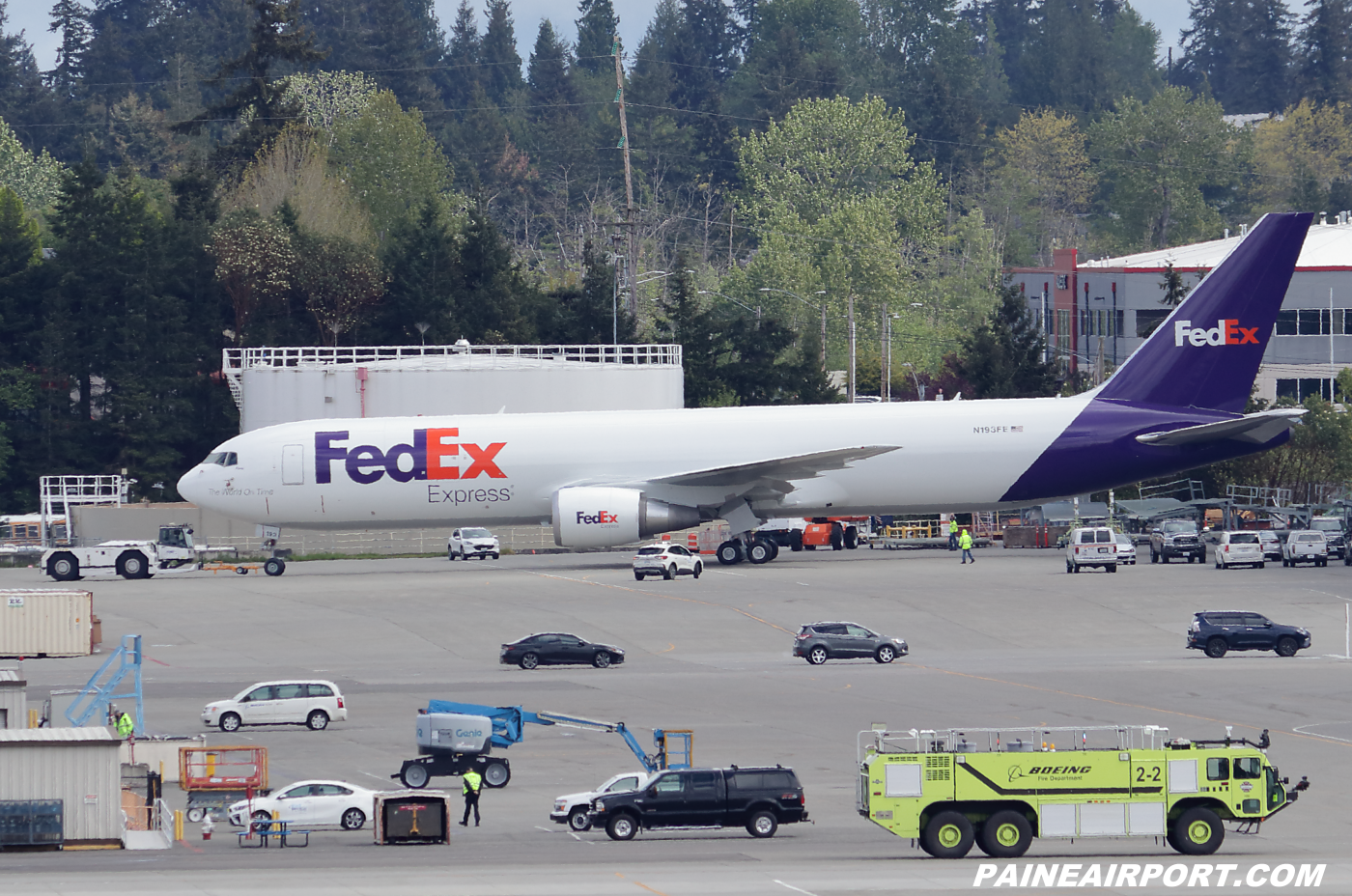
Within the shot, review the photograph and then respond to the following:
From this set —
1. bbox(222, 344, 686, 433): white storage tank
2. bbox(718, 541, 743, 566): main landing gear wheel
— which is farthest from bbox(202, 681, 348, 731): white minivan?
bbox(222, 344, 686, 433): white storage tank

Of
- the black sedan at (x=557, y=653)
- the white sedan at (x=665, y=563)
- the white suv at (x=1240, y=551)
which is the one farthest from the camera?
the white suv at (x=1240, y=551)

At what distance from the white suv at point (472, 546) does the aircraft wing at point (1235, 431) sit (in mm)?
23525

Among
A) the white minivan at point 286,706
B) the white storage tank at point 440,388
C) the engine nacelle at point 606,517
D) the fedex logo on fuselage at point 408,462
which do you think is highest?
the white storage tank at point 440,388

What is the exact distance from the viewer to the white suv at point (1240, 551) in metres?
56.2

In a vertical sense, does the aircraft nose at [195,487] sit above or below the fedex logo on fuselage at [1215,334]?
below

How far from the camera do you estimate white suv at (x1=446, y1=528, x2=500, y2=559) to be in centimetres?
6619

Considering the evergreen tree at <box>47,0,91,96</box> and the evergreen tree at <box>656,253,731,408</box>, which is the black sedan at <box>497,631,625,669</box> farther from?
the evergreen tree at <box>47,0,91,96</box>

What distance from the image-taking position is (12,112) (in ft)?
595

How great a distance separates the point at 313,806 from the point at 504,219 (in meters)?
159

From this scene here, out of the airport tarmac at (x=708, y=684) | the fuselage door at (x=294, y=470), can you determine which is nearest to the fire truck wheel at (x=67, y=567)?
the airport tarmac at (x=708, y=684)

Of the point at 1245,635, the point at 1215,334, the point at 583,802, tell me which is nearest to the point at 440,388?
the point at 1215,334

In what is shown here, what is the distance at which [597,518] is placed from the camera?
56.6 meters

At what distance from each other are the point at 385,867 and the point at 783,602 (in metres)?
26.2

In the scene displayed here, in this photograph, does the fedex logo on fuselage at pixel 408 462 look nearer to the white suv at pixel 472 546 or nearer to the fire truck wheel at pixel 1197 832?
the white suv at pixel 472 546
